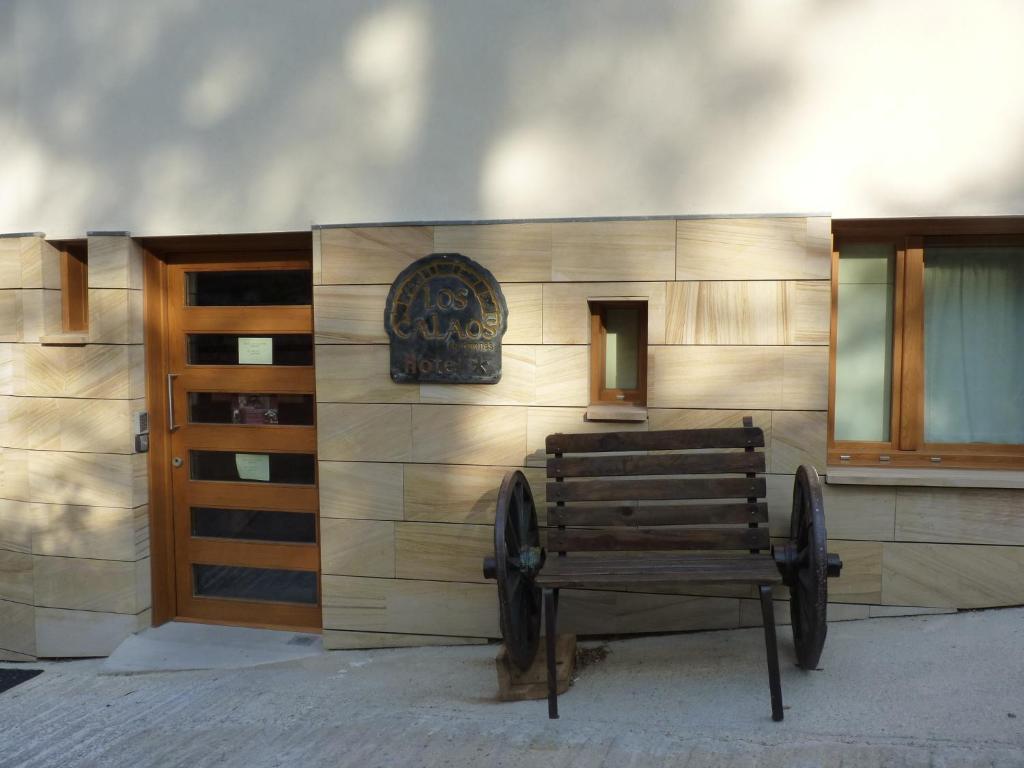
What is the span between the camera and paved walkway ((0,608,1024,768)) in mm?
3174

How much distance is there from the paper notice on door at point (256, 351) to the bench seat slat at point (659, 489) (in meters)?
1.98

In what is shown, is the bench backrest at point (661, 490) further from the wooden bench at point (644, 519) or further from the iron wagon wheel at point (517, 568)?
the iron wagon wheel at point (517, 568)

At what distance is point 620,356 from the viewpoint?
4480 mm

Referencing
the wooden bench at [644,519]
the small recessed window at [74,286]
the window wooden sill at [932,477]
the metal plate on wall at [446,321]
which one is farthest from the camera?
the small recessed window at [74,286]

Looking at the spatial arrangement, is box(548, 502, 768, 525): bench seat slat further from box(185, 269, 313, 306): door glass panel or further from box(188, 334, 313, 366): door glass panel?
box(185, 269, 313, 306): door glass panel

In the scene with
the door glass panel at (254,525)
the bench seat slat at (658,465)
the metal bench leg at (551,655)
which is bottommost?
the metal bench leg at (551,655)

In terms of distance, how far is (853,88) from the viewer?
4020 mm

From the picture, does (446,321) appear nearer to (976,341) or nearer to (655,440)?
(655,440)

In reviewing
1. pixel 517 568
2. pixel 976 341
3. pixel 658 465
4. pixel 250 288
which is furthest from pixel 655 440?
pixel 250 288

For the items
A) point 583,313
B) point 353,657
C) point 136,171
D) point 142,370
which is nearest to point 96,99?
point 136,171

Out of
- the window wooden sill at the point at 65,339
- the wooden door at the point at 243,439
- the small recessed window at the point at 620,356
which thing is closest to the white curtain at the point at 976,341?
the small recessed window at the point at 620,356

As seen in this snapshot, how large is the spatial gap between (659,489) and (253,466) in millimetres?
2450

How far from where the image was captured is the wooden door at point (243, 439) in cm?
497

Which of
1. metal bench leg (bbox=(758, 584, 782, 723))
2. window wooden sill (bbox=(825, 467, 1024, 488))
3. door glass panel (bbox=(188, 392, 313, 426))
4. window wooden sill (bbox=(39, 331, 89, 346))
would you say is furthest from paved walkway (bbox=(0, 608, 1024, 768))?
window wooden sill (bbox=(39, 331, 89, 346))
